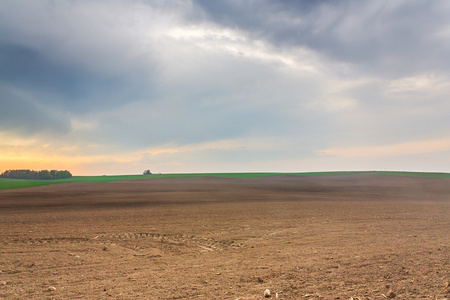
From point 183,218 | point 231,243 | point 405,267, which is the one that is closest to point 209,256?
→ point 231,243

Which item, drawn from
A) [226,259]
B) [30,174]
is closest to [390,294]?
[226,259]

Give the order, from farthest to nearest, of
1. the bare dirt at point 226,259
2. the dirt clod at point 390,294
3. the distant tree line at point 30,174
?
the distant tree line at point 30,174, the bare dirt at point 226,259, the dirt clod at point 390,294

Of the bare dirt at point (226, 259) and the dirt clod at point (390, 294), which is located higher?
the dirt clod at point (390, 294)

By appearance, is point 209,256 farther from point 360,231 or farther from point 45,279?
Result: point 360,231

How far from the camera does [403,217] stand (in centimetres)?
1880

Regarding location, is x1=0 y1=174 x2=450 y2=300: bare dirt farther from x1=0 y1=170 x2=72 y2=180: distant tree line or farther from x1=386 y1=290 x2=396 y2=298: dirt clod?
x1=0 y1=170 x2=72 y2=180: distant tree line

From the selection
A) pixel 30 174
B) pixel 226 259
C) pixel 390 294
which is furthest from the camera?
pixel 30 174

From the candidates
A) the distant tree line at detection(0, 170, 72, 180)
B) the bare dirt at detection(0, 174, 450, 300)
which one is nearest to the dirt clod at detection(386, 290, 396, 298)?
the bare dirt at detection(0, 174, 450, 300)

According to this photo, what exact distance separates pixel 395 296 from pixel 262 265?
143 inches

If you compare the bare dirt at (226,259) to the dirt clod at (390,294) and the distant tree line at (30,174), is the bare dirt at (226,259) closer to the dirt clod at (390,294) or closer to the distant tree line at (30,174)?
the dirt clod at (390,294)

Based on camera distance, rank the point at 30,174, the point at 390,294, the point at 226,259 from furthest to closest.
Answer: the point at 30,174
the point at 226,259
the point at 390,294

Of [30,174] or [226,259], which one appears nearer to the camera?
[226,259]

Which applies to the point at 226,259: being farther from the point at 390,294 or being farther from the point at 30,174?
the point at 30,174

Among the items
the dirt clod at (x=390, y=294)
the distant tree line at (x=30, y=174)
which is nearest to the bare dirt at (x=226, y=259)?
the dirt clod at (x=390, y=294)
